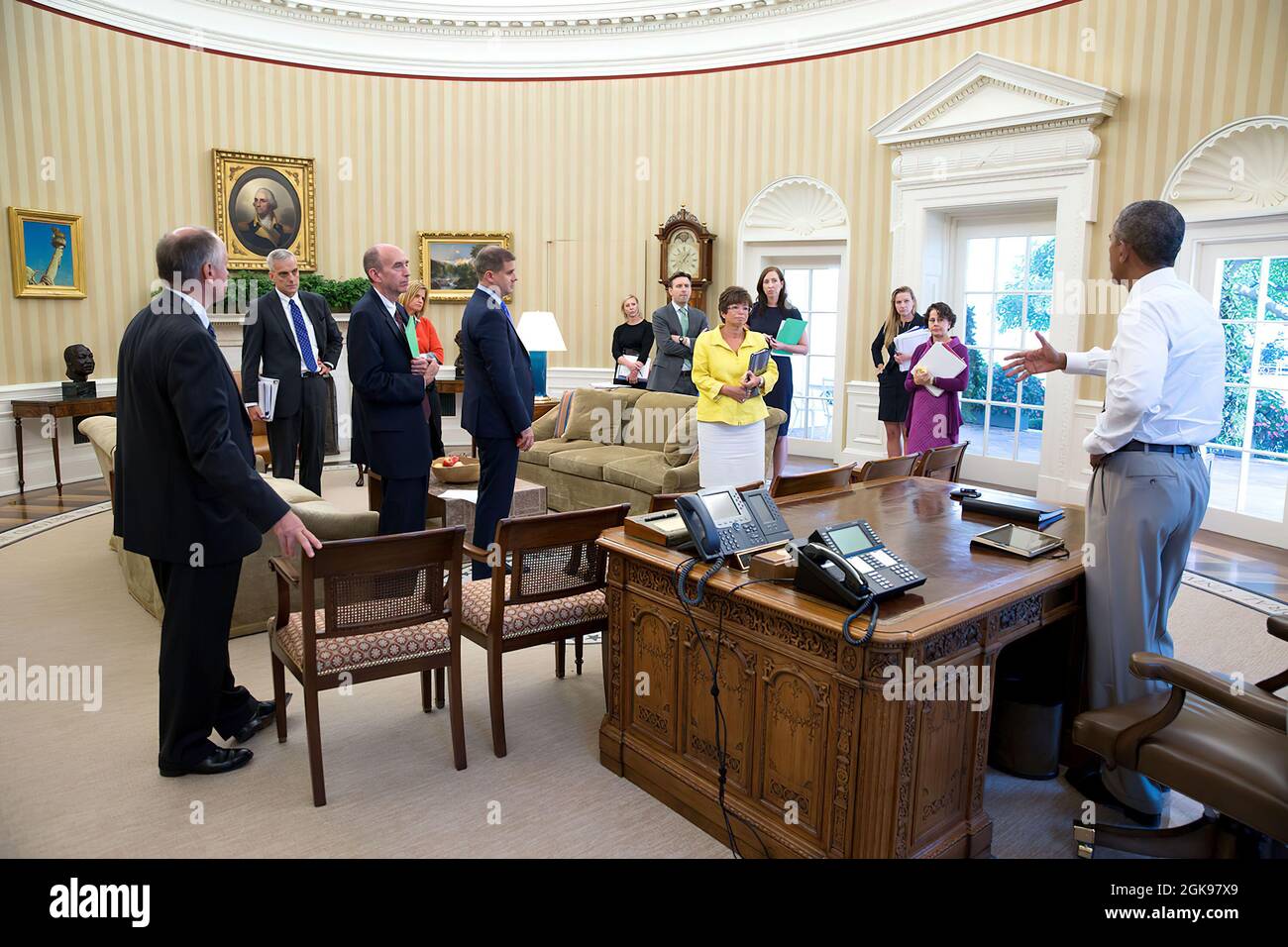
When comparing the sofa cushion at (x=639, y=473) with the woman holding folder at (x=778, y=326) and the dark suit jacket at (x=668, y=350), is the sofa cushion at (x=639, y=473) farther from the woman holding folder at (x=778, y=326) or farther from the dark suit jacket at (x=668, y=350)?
the woman holding folder at (x=778, y=326)

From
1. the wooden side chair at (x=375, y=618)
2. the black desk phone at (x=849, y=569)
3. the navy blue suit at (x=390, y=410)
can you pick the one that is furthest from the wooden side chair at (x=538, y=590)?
the navy blue suit at (x=390, y=410)

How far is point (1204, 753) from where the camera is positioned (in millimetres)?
2375

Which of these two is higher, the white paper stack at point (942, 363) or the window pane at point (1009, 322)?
the window pane at point (1009, 322)

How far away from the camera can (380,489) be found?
5.16m

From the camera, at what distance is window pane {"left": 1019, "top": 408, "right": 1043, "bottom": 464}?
830 cm

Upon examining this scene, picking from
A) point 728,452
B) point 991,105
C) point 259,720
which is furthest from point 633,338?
point 259,720

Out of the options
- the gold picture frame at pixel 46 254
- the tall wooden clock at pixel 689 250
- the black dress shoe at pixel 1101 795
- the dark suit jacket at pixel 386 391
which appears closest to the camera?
the black dress shoe at pixel 1101 795

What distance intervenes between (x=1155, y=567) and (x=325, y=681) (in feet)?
8.87

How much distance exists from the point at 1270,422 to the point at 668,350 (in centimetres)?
442

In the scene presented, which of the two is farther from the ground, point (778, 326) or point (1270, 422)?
point (778, 326)

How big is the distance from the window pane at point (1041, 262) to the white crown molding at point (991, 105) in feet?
3.27

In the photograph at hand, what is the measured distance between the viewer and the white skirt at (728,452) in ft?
17.6

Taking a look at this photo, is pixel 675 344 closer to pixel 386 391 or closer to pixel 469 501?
pixel 469 501
